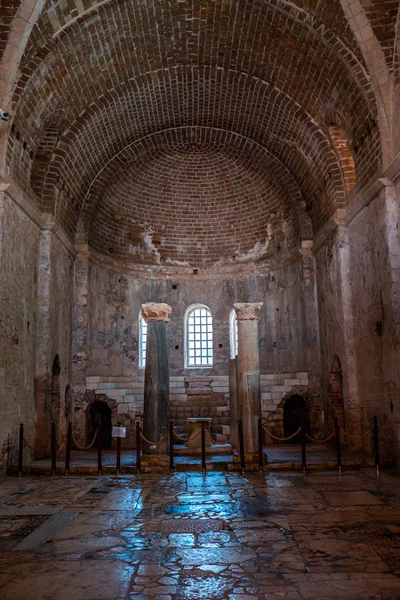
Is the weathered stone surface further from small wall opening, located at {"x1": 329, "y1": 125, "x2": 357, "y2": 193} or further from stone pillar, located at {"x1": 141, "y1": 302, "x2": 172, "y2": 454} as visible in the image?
small wall opening, located at {"x1": 329, "y1": 125, "x2": 357, "y2": 193}

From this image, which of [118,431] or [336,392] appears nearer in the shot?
[336,392]

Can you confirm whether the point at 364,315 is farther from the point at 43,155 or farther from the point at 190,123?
the point at 43,155

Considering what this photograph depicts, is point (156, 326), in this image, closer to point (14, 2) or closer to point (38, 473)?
point (38, 473)

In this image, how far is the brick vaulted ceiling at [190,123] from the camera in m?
11.6

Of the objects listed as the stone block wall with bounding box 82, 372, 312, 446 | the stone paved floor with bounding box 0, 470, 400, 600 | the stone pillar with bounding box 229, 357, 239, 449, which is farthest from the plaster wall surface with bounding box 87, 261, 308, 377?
the stone paved floor with bounding box 0, 470, 400, 600

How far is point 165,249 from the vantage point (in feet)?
64.8

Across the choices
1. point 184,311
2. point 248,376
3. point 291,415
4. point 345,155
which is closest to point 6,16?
point 345,155

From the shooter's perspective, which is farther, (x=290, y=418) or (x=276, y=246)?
(x=276, y=246)

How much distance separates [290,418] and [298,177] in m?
7.83

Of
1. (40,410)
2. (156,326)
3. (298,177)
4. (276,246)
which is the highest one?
(298,177)

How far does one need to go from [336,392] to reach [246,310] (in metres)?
4.79

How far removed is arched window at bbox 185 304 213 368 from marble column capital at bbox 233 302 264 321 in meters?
7.90

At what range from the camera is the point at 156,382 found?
11.8 m

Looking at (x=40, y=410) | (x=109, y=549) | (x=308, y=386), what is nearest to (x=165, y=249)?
(x=308, y=386)
